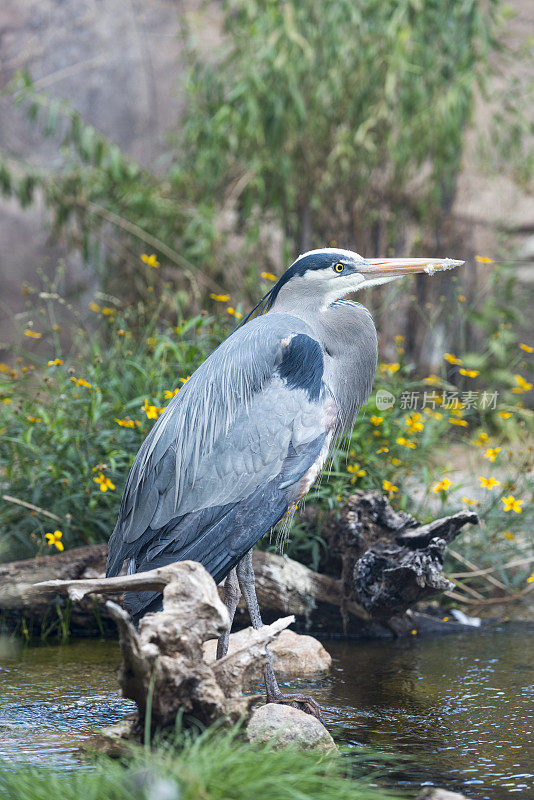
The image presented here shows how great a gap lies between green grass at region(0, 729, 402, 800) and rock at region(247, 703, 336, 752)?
0.31 m

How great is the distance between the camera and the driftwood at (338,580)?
3.70 metres

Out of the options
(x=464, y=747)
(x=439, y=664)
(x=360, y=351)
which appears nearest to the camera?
(x=464, y=747)

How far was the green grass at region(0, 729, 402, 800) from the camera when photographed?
2.03 meters

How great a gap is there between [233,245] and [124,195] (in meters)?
1.58

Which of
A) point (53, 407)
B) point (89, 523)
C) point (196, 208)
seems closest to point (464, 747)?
point (89, 523)

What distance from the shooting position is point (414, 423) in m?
4.37

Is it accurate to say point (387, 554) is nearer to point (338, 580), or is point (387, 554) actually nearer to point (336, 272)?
point (338, 580)

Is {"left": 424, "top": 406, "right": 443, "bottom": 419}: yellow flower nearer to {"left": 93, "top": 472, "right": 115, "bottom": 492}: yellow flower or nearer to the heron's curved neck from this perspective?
the heron's curved neck

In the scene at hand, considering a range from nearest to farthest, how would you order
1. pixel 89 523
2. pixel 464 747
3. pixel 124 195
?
pixel 464 747 < pixel 89 523 < pixel 124 195

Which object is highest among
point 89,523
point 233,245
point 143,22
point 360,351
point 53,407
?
point 143,22

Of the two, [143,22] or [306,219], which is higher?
[143,22]

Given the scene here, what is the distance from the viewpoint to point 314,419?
3053 mm

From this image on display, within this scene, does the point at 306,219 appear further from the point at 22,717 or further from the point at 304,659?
the point at 22,717

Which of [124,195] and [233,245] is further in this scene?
[233,245]
